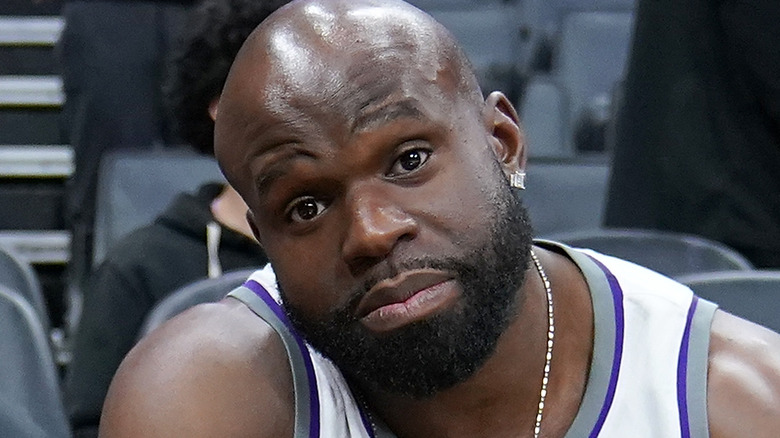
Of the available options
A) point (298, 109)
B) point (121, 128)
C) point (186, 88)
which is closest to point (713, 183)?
point (186, 88)

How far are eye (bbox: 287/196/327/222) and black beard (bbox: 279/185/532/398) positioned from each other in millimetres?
77

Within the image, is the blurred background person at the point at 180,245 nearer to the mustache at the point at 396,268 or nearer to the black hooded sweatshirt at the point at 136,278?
the black hooded sweatshirt at the point at 136,278

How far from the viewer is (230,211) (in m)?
2.30

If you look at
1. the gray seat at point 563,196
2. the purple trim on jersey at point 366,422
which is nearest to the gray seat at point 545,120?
the gray seat at point 563,196

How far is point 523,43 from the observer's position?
398 centimetres

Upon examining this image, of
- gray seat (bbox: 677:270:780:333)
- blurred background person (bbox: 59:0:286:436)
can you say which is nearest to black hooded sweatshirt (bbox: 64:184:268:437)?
blurred background person (bbox: 59:0:286:436)

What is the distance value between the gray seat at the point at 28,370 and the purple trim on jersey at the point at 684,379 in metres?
0.72

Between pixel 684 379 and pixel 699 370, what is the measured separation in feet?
0.05

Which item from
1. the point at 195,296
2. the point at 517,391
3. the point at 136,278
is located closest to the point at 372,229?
the point at 517,391

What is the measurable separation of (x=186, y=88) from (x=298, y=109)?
4.25 ft

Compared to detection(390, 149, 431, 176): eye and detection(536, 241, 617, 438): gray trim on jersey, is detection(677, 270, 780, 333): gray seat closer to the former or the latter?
detection(536, 241, 617, 438): gray trim on jersey

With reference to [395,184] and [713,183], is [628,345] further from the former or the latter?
[713,183]

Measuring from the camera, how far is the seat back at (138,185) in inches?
105

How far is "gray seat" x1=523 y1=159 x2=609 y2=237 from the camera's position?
2.60 meters
